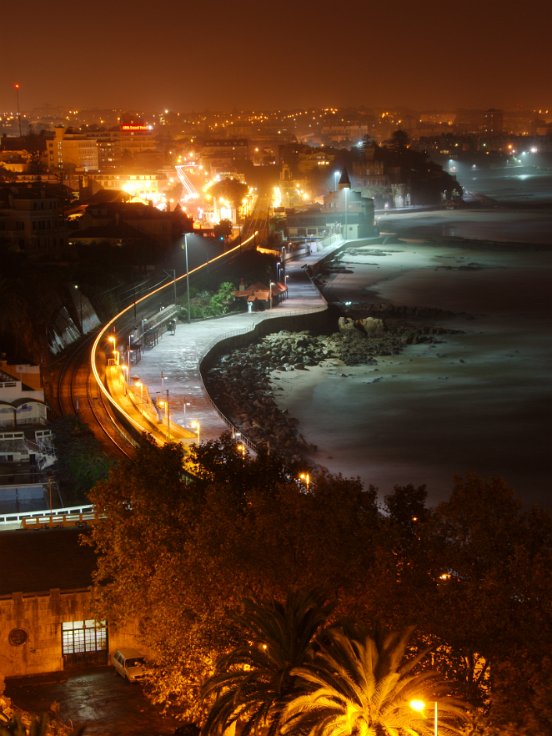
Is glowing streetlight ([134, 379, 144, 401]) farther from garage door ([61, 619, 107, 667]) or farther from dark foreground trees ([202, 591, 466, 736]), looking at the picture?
dark foreground trees ([202, 591, 466, 736])

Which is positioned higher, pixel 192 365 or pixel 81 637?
pixel 81 637

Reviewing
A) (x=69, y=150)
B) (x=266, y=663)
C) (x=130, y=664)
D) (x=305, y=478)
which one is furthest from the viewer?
(x=69, y=150)

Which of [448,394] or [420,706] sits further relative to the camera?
[448,394]

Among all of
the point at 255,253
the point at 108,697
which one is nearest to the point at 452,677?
the point at 108,697

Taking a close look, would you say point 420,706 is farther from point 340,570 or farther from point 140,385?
point 140,385

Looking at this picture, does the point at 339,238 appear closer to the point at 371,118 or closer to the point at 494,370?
the point at 494,370

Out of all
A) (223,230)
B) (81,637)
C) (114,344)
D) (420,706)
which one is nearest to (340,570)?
(420,706)
